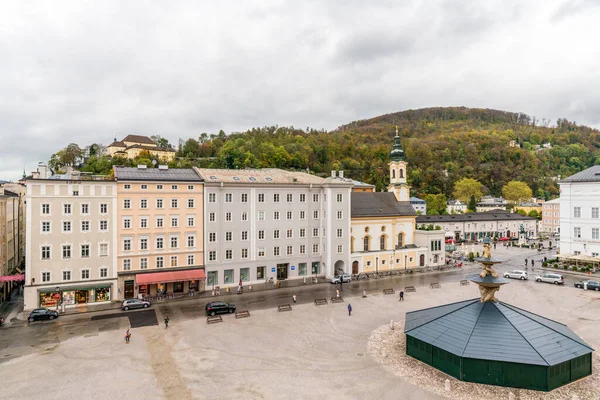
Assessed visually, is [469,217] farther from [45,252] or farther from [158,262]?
[45,252]

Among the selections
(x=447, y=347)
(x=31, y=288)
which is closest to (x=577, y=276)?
(x=447, y=347)

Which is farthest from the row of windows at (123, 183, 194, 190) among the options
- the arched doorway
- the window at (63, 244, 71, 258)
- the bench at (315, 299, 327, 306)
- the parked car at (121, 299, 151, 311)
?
the arched doorway

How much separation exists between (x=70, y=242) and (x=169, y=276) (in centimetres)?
1012

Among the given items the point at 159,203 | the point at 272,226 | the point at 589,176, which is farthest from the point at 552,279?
the point at 159,203

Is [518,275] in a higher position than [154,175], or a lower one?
lower

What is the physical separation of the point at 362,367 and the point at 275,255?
83.2 feet

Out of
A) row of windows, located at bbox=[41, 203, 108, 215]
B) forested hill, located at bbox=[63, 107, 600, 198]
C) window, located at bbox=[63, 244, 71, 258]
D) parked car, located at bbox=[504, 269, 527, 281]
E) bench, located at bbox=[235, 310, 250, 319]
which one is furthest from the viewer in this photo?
forested hill, located at bbox=[63, 107, 600, 198]

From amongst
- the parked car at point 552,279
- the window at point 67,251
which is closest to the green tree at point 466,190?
the parked car at point 552,279

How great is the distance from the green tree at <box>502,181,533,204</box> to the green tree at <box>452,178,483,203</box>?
30.8 feet

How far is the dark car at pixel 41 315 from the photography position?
3174cm

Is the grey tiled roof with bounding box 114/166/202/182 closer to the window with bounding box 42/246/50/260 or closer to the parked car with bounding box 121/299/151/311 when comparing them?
the window with bounding box 42/246/50/260

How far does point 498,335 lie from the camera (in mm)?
20922

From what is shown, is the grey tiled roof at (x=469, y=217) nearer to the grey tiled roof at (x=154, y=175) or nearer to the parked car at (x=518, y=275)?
the parked car at (x=518, y=275)

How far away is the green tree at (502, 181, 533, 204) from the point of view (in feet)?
409
